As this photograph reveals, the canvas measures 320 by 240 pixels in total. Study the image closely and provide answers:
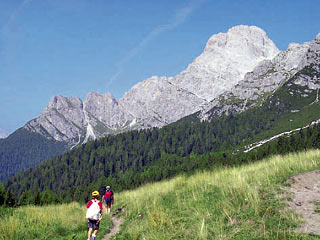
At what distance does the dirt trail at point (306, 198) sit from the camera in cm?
954

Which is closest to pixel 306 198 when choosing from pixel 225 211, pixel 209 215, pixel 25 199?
pixel 225 211

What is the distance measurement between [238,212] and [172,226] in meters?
3.01

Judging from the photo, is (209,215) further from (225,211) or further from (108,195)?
(108,195)

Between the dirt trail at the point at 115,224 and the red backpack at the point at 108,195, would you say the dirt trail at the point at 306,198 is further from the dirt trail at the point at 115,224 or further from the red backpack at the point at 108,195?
the red backpack at the point at 108,195

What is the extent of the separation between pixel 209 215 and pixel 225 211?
913 mm

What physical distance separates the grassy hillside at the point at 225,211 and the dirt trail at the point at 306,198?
1.43ft

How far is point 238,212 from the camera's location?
11.6m

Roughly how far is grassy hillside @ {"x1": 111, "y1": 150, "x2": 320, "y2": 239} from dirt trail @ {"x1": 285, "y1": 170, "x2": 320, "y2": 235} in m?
0.44

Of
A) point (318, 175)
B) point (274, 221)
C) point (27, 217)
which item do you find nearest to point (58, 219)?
point (27, 217)

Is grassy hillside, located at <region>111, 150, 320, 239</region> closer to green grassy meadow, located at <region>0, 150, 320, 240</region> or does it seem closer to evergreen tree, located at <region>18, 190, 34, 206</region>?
green grassy meadow, located at <region>0, 150, 320, 240</region>

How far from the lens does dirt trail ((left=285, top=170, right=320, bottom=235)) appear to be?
9.54 metres

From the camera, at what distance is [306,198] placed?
1221 centimetres

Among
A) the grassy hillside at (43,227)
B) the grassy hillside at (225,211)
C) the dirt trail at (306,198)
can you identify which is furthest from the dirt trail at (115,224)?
the dirt trail at (306,198)

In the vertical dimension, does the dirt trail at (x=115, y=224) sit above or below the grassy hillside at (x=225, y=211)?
below
